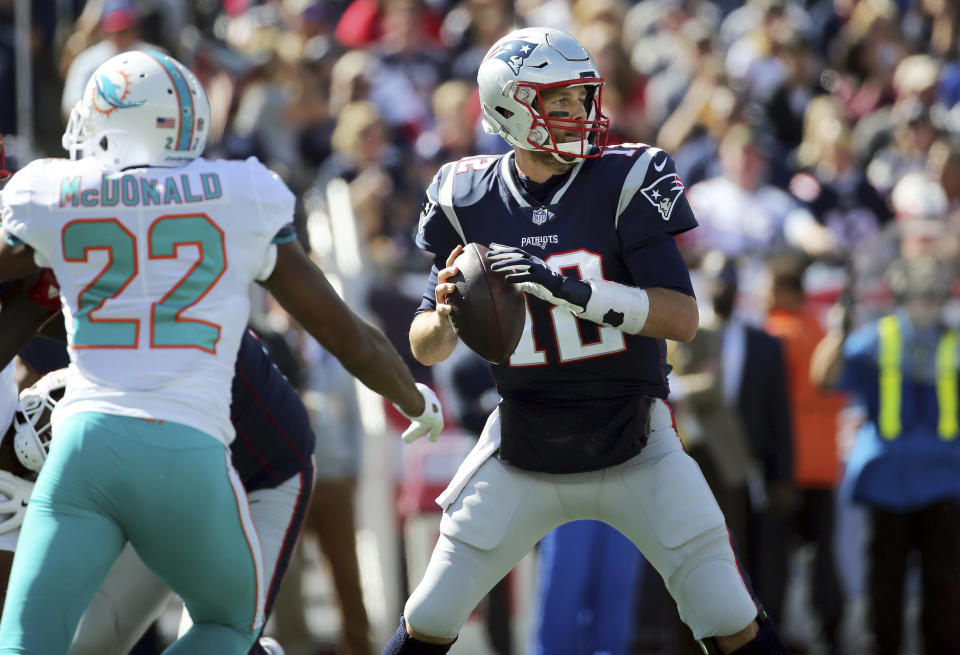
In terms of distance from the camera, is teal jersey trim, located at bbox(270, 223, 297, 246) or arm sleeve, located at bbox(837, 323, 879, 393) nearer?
teal jersey trim, located at bbox(270, 223, 297, 246)

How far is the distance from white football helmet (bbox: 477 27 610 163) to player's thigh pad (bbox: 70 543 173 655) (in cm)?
150

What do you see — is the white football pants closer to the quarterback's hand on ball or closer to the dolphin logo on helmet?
the quarterback's hand on ball

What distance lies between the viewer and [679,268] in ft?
13.0

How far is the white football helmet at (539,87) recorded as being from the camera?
406cm

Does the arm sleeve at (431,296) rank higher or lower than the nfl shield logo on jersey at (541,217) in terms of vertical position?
lower

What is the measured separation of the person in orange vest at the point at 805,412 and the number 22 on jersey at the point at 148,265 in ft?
14.6

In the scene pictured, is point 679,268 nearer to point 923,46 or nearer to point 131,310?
point 131,310

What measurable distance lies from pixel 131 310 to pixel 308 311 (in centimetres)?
45

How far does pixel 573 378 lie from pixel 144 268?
118 centimetres

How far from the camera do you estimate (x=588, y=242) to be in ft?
13.1

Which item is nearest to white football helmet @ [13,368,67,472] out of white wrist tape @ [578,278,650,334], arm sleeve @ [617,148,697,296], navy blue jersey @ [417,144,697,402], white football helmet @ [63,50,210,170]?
white football helmet @ [63,50,210,170]

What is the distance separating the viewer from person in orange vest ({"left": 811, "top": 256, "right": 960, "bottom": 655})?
7000 mm

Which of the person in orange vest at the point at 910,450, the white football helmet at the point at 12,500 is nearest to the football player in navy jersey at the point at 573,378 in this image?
the white football helmet at the point at 12,500

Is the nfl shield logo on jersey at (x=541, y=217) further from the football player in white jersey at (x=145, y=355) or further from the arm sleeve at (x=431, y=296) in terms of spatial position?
the football player in white jersey at (x=145, y=355)
